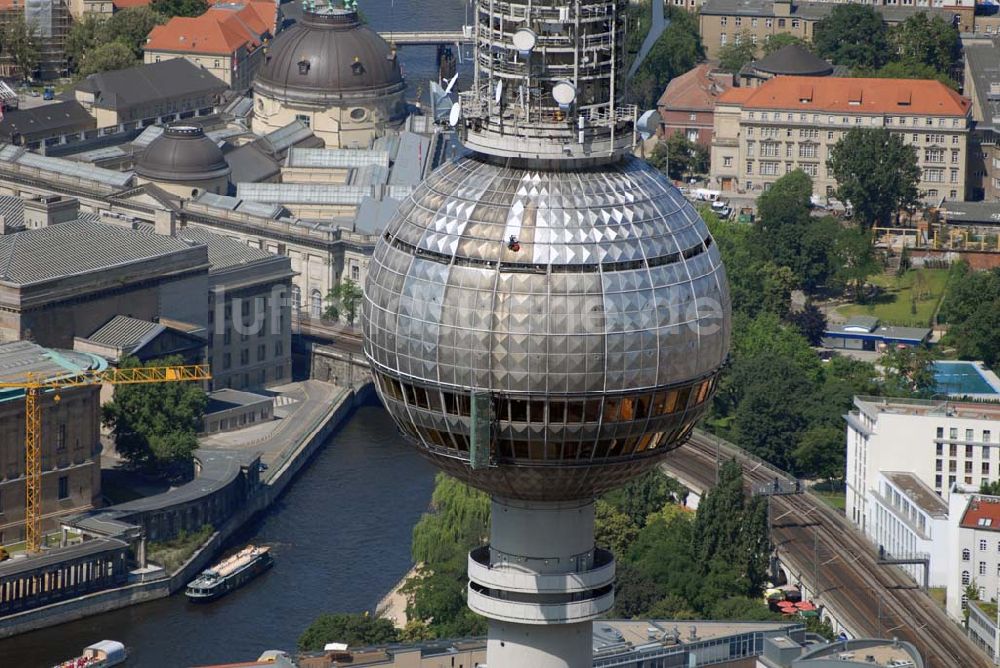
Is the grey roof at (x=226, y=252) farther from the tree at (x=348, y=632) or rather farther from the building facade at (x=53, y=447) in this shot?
the tree at (x=348, y=632)

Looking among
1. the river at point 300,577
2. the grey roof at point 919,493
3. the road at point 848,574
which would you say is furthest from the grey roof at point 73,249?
the grey roof at point 919,493

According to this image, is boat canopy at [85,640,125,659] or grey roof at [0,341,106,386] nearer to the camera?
boat canopy at [85,640,125,659]

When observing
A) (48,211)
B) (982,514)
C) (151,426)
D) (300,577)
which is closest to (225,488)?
(151,426)

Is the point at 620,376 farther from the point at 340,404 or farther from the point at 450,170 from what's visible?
the point at 340,404

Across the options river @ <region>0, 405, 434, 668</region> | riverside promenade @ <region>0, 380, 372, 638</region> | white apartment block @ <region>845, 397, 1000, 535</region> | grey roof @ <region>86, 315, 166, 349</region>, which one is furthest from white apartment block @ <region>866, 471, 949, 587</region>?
grey roof @ <region>86, 315, 166, 349</region>

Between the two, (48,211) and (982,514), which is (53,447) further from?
(982,514)

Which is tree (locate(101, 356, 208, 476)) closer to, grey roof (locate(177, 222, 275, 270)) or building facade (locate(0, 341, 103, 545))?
building facade (locate(0, 341, 103, 545))

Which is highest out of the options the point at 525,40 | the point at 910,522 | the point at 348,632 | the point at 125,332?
the point at 525,40
